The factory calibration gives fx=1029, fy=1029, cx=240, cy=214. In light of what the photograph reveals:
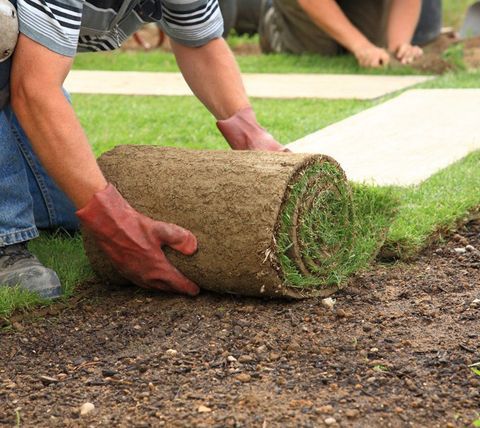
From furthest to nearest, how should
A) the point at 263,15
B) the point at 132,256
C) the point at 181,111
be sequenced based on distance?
the point at 263,15 < the point at 181,111 < the point at 132,256

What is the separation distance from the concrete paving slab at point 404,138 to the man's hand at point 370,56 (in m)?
1.18

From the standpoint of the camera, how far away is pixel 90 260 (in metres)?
3.19

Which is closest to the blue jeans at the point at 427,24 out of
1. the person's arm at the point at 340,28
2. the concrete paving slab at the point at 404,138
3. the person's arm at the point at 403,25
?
the person's arm at the point at 403,25

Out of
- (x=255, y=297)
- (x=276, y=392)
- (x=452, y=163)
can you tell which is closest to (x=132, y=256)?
(x=255, y=297)

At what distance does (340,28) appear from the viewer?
706 centimetres

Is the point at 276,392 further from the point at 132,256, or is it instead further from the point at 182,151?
the point at 182,151

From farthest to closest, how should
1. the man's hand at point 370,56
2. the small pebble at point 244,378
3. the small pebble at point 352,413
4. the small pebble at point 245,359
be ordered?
the man's hand at point 370,56 < the small pebble at point 245,359 < the small pebble at point 244,378 < the small pebble at point 352,413

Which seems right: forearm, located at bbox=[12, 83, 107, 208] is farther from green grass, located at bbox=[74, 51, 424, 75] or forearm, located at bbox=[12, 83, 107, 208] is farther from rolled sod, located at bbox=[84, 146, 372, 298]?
green grass, located at bbox=[74, 51, 424, 75]

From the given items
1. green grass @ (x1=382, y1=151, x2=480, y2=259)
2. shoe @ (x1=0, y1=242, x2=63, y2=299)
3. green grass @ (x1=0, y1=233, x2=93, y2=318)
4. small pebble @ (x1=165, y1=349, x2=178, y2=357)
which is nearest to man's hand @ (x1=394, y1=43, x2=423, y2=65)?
green grass @ (x1=382, y1=151, x2=480, y2=259)

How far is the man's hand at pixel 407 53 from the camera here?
7027 mm

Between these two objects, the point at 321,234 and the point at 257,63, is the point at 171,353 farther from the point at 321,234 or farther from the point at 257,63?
the point at 257,63

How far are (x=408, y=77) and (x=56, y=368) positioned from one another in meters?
4.49

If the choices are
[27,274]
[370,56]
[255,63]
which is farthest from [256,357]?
[255,63]

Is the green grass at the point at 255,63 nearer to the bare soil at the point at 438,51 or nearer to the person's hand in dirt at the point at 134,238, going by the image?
the bare soil at the point at 438,51
